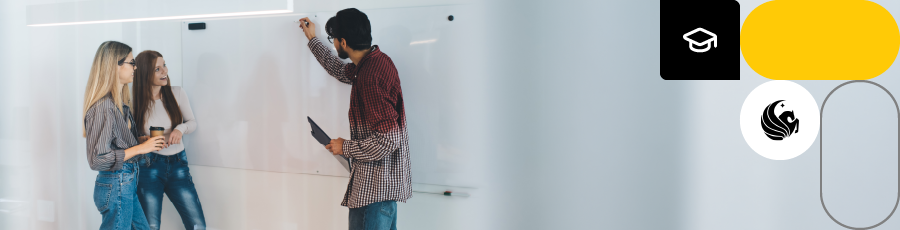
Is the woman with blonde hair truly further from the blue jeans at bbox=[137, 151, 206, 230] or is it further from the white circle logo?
the white circle logo

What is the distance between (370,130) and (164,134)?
88cm

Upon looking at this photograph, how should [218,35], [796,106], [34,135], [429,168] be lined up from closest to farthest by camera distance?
[796,106] < [429,168] < [218,35] < [34,135]

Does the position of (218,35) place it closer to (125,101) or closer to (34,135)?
(125,101)

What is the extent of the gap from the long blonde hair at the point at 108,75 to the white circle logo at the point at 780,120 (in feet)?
7.06

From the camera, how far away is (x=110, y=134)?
1.59m

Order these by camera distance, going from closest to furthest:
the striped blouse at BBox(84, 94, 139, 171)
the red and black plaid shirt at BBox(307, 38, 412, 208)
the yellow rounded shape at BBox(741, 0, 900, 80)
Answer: the yellow rounded shape at BBox(741, 0, 900, 80) < the red and black plaid shirt at BBox(307, 38, 412, 208) < the striped blouse at BBox(84, 94, 139, 171)

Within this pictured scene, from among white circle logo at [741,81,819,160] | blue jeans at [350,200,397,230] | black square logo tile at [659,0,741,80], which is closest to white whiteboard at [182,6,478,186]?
blue jeans at [350,200,397,230]

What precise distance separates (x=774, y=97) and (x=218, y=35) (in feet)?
6.12

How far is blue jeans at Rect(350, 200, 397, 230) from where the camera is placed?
4.48ft

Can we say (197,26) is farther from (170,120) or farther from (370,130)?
(370,130)

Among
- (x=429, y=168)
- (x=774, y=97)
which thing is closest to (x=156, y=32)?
(x=429, y=168)

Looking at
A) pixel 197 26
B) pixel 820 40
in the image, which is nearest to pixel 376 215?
pixel 197 26

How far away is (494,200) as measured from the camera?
54.5 inches

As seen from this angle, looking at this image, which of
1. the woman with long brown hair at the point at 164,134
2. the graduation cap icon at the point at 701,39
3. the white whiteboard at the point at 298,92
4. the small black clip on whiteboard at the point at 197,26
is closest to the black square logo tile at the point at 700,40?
the graduation cap icon at the point at 701,39
